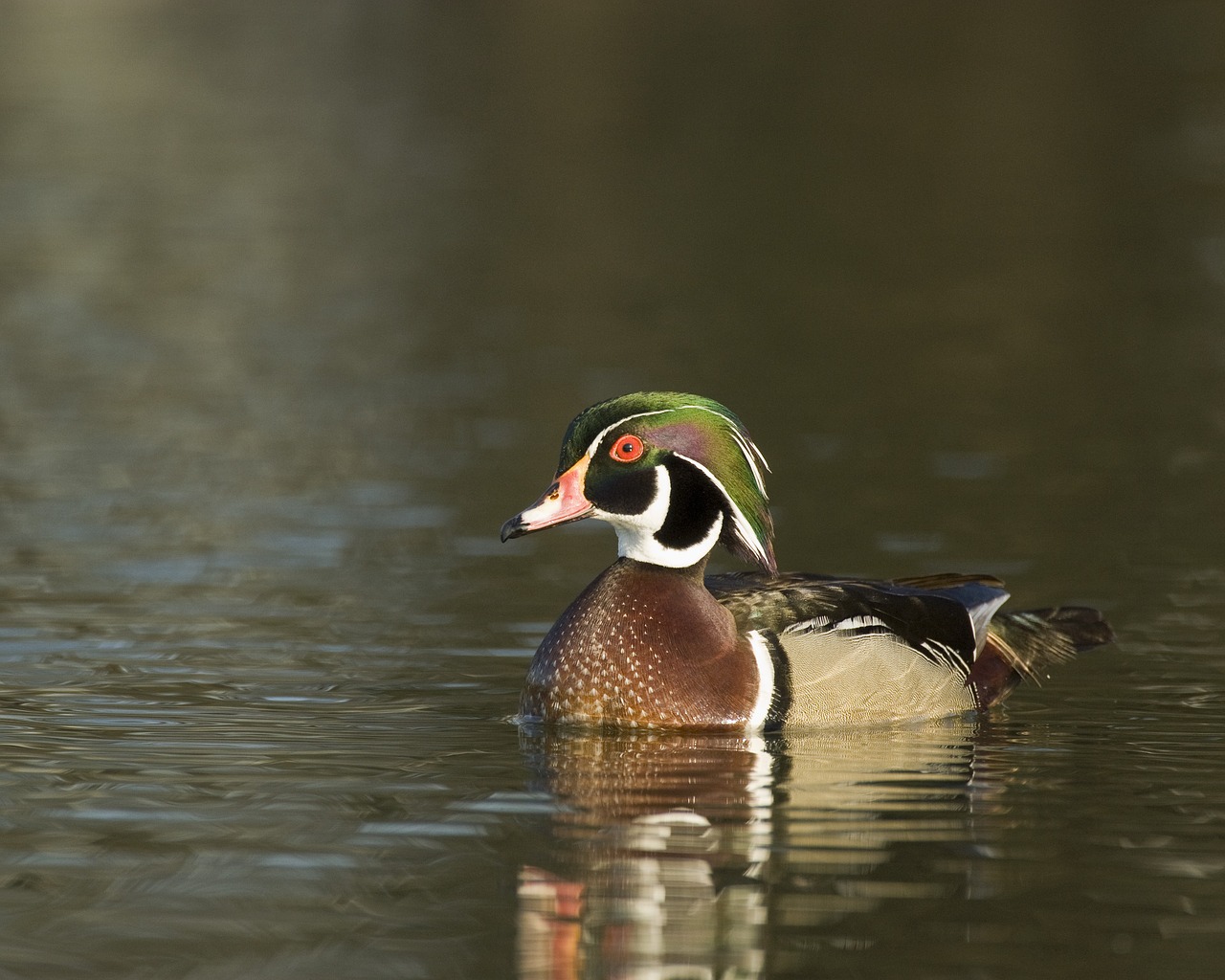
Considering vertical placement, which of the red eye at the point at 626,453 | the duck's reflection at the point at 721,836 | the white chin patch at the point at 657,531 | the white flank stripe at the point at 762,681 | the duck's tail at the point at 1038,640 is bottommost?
the duck's reflection at the point at 721,836

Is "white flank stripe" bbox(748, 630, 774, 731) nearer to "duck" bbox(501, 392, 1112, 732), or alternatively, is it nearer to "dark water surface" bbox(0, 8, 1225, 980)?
"duck" bbox(501, 392, 1112, 732)

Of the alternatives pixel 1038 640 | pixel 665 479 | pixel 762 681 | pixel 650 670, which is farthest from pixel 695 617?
pixel 1038 640

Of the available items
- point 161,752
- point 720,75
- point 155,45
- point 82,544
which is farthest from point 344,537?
point 155,45

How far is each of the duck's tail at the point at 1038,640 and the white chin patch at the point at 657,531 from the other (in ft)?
5.91

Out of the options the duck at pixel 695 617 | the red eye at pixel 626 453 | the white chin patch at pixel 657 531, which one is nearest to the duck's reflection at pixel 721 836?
the duck at pixel 695 617

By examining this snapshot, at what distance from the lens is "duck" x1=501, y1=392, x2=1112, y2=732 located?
35.4 ft

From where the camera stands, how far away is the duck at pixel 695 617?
35.4ft

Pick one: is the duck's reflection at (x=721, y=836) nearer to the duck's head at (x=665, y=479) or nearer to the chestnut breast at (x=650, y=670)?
the chestnut breast at (x=650, y=670)

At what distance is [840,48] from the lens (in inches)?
2776

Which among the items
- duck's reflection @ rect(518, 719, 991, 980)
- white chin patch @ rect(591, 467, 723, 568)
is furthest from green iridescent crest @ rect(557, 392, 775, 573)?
duck's reflection @ rect(518, 719, 991, 980)

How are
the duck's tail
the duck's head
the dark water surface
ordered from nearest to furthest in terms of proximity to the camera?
the dark water surface < the duck's head < the duck's tail

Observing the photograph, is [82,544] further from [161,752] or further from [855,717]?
[855,717]

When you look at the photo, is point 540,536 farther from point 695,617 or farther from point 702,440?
point 695,617

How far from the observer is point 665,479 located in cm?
1101
